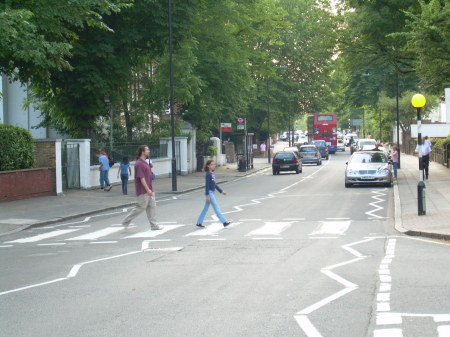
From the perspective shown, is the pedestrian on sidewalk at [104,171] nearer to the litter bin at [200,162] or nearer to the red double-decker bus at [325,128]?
the litter bin at [200,162]

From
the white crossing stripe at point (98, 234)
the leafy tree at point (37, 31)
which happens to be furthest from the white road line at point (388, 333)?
the leafy tree at point (37, 31)

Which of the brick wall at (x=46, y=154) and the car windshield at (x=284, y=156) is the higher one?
the brick wall at (x=46, y=154)

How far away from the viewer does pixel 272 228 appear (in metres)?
17.4

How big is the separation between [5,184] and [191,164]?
23615mm

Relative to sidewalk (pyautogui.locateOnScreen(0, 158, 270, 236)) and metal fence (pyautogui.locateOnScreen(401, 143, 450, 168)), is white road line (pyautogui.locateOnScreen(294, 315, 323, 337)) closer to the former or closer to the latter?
sidewalk (pyautogui.locateOnScreen(0, 158, 270, 236))

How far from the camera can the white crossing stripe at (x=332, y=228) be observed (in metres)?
16.4

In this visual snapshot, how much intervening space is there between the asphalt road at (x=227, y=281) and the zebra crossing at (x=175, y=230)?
3 cm

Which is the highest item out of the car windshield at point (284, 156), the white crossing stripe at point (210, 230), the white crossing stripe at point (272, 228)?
the car windshield at point (284, 156)

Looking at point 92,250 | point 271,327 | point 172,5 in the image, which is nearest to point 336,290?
point 271,327

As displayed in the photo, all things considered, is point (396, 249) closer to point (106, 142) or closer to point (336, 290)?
point (336, 290)

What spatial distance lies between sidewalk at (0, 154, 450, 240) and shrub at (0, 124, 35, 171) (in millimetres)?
1398

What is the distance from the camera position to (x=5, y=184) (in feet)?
83.5

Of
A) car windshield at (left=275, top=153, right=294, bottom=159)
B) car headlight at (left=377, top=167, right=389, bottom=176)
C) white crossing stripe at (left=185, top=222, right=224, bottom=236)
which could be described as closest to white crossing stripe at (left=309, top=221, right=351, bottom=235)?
white crossing stripe at (left=185, top=222, right=224, bottom=236)

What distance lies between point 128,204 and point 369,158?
1232 cm
